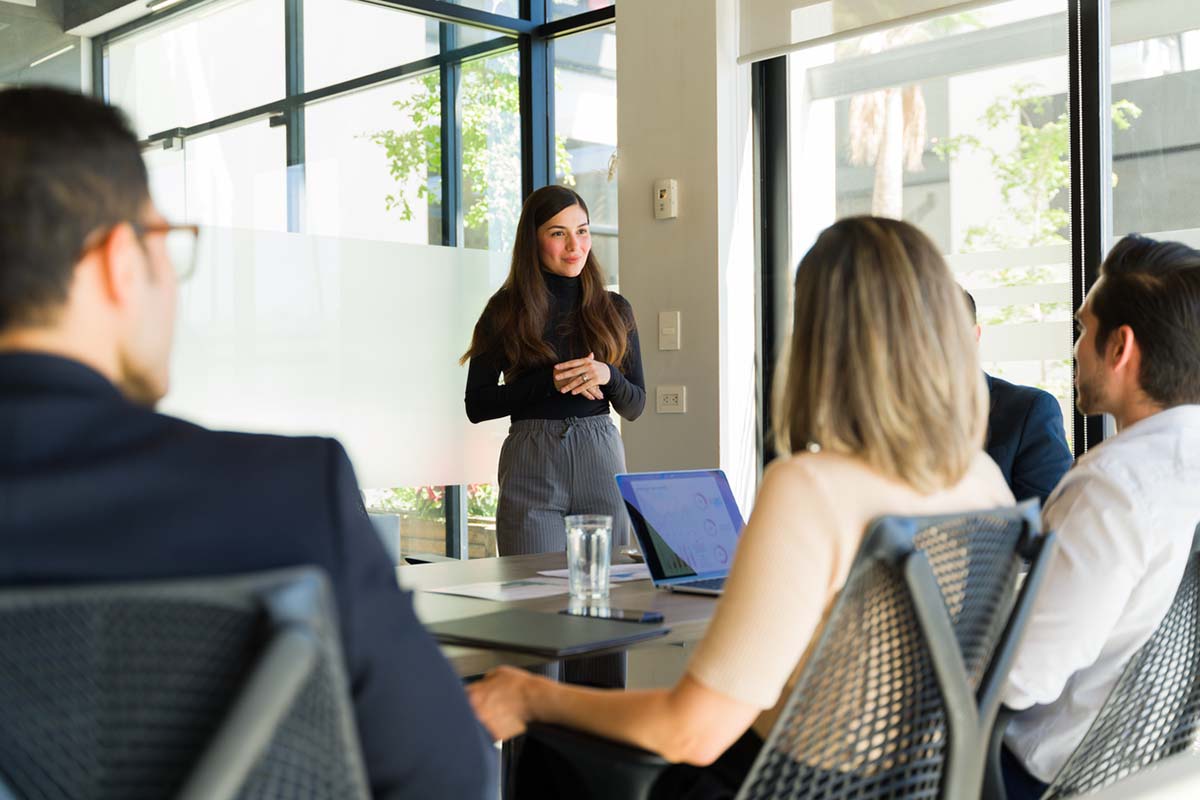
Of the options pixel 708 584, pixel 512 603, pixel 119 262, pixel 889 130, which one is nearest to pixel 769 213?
pixel 889 130

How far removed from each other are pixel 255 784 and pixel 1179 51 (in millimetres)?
3613

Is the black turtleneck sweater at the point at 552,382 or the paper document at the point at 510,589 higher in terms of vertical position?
the black turtleneck sweater at the point at 552,382

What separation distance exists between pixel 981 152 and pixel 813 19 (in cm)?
75

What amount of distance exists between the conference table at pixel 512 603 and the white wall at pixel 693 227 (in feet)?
6.12

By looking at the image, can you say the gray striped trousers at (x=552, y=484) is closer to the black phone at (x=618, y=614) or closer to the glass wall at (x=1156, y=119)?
the black phone at (x=618, y=614)

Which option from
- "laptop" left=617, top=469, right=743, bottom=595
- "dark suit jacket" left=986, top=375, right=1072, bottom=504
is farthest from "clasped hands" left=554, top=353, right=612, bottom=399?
"dark suit jacket" left=986, top=375, right=1072, bottom=504

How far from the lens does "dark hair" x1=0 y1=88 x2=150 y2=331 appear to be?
0.89 metres

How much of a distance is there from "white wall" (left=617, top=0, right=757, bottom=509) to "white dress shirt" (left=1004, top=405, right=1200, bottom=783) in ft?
8.85

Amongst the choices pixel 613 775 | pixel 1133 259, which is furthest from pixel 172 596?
pixel 1133 259

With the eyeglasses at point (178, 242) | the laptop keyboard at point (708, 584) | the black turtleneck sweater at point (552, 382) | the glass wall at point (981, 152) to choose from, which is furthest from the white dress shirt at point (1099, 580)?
the glass wall at point (981, 152)

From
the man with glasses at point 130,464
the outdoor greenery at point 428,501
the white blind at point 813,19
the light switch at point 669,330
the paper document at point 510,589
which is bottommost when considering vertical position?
the outdoor greenery at point 428,501

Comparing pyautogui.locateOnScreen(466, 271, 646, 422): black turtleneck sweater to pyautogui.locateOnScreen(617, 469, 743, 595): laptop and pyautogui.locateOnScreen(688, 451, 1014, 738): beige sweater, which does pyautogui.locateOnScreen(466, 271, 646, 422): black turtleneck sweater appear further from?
pyautogui.locateOnScreen(688, 451, 1014, 738): beige sweater

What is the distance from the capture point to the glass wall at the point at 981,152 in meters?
3.91

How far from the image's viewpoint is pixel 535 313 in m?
3.55
